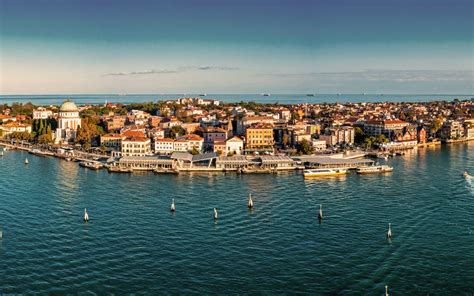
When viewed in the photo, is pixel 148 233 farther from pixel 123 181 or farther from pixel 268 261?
pixel 123 181

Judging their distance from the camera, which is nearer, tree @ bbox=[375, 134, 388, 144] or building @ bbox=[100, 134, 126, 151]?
building @ bbox=[100, 134, 126, 151]

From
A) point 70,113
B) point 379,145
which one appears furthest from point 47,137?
point 379,145

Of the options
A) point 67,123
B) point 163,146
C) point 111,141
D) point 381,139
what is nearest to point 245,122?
point 163,146

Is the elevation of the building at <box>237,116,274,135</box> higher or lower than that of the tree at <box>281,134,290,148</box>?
higher

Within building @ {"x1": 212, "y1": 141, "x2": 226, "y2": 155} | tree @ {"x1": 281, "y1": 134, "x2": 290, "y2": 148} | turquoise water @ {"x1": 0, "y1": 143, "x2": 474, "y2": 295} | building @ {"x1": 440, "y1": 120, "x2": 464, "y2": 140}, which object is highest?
building @ {"x1": 440, "y1": 120, "x2": 464, "y2": 140}

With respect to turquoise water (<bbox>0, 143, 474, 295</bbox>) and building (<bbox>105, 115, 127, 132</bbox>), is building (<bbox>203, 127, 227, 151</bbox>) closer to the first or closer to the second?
building (<bbox>105, 115, 127, 132</bbox>)

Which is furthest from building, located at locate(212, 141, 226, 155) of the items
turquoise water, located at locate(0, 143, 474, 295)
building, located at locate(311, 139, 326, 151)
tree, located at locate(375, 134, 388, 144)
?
tree, located at locate(375, 134, 388, 144)

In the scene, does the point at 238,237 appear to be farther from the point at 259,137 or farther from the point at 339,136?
the point at 339,136
